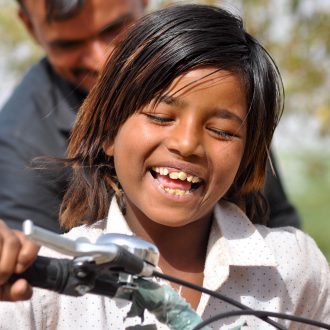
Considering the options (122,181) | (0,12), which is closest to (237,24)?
(122,181)

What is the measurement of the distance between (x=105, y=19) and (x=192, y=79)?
145cm

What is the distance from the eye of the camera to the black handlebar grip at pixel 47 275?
4.92 ft

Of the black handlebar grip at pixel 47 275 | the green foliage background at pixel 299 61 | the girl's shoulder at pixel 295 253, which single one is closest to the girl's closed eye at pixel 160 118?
the girl's shoulder at pixel 295 253

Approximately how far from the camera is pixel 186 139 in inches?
Result: 80.3

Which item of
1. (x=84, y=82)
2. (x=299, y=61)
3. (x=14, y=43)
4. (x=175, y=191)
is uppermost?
(x=175, y=191)

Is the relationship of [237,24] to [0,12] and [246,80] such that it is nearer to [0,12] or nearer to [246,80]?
[246,80]

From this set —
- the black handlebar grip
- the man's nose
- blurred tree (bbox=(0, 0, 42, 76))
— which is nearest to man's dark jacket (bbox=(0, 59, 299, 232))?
the man's nose

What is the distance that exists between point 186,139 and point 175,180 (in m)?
0.10

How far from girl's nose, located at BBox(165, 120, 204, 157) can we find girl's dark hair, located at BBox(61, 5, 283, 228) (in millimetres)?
96

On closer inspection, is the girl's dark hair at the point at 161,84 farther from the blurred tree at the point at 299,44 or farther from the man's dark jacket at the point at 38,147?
the blurred tree at the point at 299,44

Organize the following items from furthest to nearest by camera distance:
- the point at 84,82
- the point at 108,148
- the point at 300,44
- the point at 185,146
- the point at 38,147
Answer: the point at 300,44
the point at 84,82
the point at 38,147
the point at 108,148
the point at 185,146

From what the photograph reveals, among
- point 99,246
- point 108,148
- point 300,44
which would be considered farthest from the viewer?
point 300,44

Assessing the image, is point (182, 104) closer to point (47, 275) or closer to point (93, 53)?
point (47, 275)

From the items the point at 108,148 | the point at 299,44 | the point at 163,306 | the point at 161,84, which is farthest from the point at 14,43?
the point at 163,306
